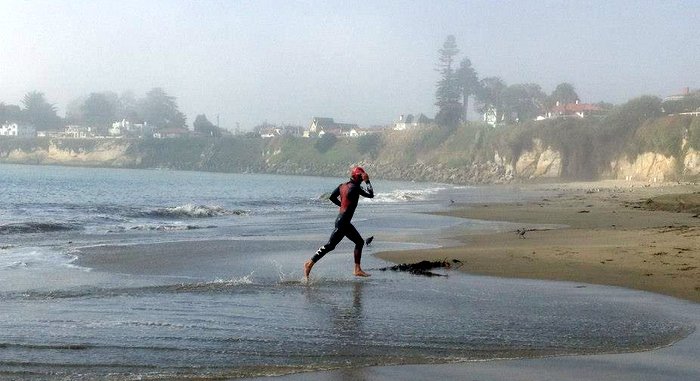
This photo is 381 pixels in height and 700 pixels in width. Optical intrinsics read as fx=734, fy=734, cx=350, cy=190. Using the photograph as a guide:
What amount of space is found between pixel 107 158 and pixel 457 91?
7676 centimetres

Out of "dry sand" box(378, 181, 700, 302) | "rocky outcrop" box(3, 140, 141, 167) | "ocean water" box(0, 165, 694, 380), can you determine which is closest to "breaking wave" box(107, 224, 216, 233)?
"ocean water" box(0, 165, 694, 380)

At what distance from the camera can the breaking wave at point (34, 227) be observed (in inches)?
773

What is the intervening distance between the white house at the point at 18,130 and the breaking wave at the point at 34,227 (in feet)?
563

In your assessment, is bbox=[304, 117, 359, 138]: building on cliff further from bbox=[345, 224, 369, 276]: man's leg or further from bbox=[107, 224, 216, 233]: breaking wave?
bbox=[345, 224, 369, 276]: man's leg

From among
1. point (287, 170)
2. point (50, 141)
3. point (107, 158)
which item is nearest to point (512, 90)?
point (287, 170)

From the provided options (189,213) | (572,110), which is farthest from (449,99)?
(189,213)

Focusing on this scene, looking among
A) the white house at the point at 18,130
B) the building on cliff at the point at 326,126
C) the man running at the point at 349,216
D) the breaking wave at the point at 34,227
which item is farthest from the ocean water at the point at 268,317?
the white house at the point at 18,130

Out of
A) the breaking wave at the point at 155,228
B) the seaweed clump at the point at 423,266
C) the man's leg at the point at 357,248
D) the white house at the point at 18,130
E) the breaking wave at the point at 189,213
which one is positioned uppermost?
the white house at the point at 18,130

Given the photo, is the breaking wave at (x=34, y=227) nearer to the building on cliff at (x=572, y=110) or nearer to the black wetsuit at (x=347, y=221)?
the black wetsuit at (x=347, y=221)

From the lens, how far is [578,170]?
255 ft

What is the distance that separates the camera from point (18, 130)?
181 m

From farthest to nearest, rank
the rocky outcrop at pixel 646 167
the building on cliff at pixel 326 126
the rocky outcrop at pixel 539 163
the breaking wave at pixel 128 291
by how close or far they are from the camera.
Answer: the building on cliff at pixel 326 126 < the rocky outcrop at pixel 539 163 < the rocky outcrop at pixel 646 167 < the breaking wave at pixel 128 291

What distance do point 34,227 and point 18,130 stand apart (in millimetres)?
176875

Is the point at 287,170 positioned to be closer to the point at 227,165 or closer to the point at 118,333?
the point at 227,165
